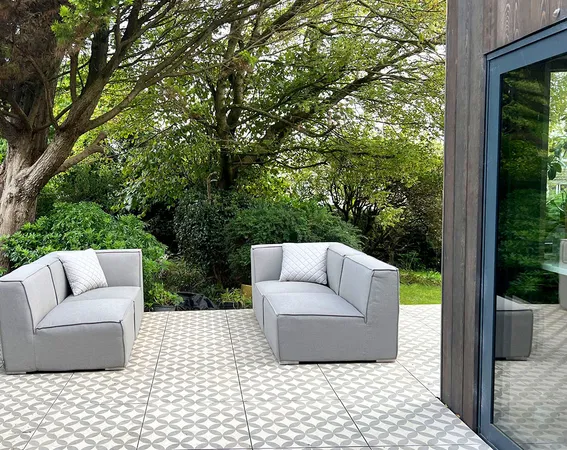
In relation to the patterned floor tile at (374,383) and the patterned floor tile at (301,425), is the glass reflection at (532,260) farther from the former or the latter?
the patterned floor tile at (374,383)

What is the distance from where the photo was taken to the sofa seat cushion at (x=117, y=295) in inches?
217

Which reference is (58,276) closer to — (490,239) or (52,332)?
(52,332)

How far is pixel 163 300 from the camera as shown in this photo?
7250 millimetres

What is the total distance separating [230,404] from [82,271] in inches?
95.3

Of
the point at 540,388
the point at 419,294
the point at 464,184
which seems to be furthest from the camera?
the point at 419,294

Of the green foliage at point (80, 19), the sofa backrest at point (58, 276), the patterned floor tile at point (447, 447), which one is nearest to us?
the patterned floor tile at point (447, 447)

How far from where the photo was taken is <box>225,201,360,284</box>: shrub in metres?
8.16

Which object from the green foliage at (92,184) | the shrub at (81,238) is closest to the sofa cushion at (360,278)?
A: the shrub at (81,238)

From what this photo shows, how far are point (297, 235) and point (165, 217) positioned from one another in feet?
9.71

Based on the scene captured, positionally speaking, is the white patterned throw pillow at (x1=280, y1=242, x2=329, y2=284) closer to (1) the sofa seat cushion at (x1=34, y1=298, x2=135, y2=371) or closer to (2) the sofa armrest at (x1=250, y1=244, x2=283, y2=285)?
(2) the sofa armrest at (x1=250, y1=244, x2=283, y2=285)

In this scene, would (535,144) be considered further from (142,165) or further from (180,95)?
(142,165)

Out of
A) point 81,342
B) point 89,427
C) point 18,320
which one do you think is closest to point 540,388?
point 89,427

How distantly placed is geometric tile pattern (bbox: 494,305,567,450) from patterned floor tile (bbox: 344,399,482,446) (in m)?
0.36

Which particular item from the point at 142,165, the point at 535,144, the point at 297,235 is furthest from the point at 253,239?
the point at 535,144
